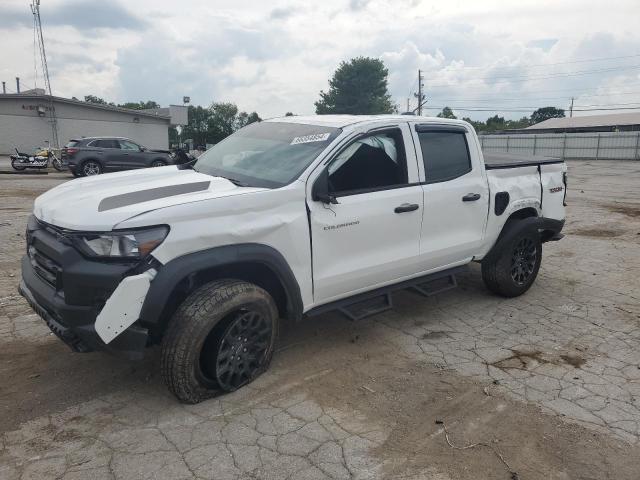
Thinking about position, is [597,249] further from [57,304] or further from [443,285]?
[57,304]

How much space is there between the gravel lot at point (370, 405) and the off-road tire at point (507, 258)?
0.27 meters

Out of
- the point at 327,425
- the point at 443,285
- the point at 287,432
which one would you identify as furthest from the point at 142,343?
the point at 443,285

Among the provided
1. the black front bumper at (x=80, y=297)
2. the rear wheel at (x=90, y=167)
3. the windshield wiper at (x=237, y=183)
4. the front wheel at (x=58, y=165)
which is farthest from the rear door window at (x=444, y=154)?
the front wheel at (x=58, y=165)

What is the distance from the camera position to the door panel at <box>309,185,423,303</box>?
3797 millimetres

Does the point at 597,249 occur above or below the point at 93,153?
below

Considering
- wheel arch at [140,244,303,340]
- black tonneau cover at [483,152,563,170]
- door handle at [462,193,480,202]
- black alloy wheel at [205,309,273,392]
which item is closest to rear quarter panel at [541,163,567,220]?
black tonneau cover at [483,152,563,170]

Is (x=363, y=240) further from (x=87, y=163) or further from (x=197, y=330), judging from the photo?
(x=87, y=163)

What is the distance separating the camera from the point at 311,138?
409cm

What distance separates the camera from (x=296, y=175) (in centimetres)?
375

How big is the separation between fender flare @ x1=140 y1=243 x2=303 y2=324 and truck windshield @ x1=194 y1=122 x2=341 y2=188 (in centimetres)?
54

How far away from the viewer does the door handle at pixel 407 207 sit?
13.9 ft

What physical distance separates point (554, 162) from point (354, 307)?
3.16 meters

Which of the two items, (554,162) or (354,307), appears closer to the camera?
(354,307)

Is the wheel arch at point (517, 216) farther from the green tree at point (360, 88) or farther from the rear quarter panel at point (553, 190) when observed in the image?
the green tree at point (360, 88)
